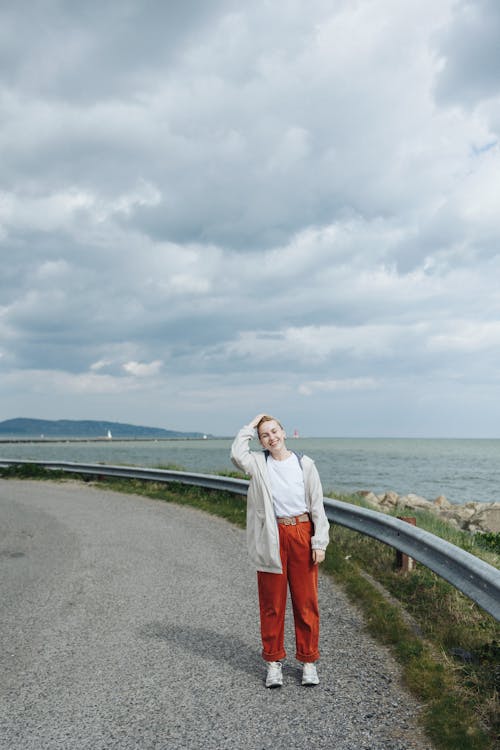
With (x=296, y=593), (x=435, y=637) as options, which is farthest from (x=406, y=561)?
(x=296, y=593)

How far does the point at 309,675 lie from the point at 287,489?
49.6 inches

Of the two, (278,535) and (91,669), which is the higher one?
(278,535)

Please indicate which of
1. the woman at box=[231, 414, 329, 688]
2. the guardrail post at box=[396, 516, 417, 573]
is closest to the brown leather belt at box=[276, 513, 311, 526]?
the woman at box=[231, 414, 329, 688]

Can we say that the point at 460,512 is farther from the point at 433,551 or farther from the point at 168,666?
the point at 168,666

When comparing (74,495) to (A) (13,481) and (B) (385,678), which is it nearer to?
(A) (13,481)

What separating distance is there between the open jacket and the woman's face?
0.25 ft

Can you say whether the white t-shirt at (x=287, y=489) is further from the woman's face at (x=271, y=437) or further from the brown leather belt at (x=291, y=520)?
the woman's face at (x=271, y=437)

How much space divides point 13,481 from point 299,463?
18038 mm

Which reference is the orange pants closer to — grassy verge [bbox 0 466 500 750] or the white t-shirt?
the white t-shirt

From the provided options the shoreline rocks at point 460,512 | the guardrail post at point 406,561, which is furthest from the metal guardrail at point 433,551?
the shoreline rocks at point 460,512

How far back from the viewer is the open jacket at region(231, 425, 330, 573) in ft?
14.2

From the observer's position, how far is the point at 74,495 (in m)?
16.0

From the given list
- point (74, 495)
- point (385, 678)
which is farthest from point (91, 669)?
point (74, 495)

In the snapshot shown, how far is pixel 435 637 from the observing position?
16.5 ft
